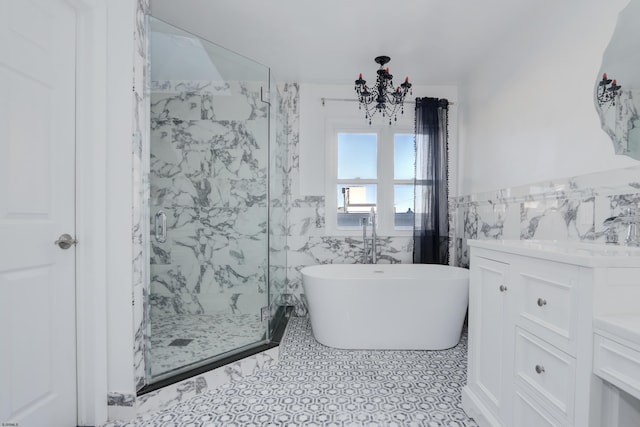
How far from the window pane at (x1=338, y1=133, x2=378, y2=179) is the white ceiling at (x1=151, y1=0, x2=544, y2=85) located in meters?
0.69

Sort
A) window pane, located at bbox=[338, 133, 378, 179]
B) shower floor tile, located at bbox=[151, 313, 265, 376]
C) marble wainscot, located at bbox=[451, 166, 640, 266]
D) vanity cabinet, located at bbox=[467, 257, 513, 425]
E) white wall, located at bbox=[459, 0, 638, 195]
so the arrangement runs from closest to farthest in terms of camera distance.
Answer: vanity cabinet, located at bbox=[467, 257, 513, 425]
marble wainscot, located at bbox=[451, 166, 640, 266]
white wall, located at bbox=[459, 0, 638, 195]
shower floor tile, located at bbox=[151, 313, 265, 376]
window pane, located at bbox=[338, 133, 378, 179]

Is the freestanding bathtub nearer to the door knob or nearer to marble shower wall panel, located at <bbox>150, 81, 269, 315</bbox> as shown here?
marble shower wall panel, located at <bbox>150, 81, 269, 315</bbox>

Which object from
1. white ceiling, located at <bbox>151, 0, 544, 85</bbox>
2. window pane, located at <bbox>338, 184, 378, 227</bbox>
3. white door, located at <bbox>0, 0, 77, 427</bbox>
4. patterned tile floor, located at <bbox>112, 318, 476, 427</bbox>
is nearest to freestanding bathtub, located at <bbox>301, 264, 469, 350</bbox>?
patterned tile floor, located at <bbox>112, 318, 476, 427</bbox>

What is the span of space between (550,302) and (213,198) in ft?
8.48

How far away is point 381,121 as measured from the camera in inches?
137

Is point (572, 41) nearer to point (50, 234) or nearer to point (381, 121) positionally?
point (381, 121)

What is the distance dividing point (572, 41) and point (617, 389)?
75.4 inches

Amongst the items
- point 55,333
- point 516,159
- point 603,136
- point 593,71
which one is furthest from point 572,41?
point 55,333

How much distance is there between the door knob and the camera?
1.48 m

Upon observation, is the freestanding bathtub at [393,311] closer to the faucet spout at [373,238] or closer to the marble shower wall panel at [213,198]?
the marble shower wall panel at [213,198]

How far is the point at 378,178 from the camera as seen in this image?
3.52m

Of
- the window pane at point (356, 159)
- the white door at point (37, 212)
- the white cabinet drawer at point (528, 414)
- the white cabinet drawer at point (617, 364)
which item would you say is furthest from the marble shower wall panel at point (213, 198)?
the white cabinet drawer at point (617, 364)

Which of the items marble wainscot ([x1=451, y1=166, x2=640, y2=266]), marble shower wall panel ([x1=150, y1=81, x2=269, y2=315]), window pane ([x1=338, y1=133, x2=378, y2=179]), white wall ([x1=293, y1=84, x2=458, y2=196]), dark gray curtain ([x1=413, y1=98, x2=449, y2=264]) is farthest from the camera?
window pane ([x1=338, y1=133, x2=378, y2=179])

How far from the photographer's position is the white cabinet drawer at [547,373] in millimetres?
1044
